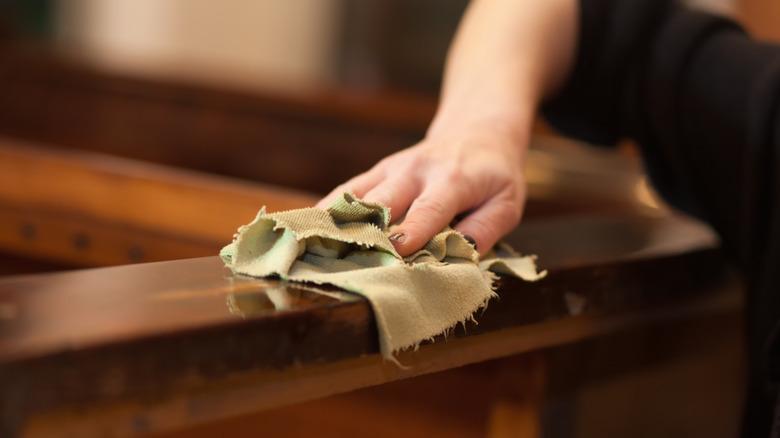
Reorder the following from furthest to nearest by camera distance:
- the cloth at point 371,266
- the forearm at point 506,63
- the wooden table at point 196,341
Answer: the forearm at point 506,63
the cloth at point 371,266
the wooden table at point 196,341

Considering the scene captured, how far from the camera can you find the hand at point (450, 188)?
1.74ft

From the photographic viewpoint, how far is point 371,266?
0.49 m

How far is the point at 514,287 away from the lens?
0.55 m

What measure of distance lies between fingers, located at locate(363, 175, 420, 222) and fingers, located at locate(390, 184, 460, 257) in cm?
1

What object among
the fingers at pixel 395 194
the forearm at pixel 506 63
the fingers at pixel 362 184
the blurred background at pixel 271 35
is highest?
the blurred background at pixel 271 35

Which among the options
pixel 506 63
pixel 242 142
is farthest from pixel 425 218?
pixel 242 142

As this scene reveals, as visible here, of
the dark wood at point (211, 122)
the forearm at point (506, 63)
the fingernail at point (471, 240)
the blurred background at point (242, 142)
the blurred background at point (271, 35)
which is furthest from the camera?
the blurred background at point (271, 35)

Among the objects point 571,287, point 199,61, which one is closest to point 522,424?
point 571,287

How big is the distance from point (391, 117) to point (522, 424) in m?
0.88

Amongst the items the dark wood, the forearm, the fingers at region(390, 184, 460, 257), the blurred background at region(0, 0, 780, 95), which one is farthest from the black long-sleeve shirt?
the blurred background at region(0, 0, 780, 95)

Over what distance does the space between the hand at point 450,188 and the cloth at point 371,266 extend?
0.06 ft

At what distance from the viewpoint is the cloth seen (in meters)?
0.45

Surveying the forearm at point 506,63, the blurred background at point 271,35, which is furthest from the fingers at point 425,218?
the blurred background at point 271,35

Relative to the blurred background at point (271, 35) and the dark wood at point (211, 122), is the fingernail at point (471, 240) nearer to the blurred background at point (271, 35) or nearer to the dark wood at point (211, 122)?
the dark wood at point (211, 122)
